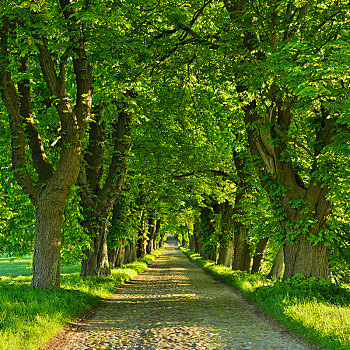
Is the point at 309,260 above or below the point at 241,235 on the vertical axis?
below

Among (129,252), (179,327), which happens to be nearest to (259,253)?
(129,252)

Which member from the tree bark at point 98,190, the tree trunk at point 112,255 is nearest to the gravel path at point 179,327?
the tree bark at point 98,190

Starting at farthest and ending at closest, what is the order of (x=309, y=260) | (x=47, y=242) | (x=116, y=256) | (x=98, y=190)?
(x=116, y=256) < (x=98, y=190) < (x=309, y=260) < (x=47, y=242)

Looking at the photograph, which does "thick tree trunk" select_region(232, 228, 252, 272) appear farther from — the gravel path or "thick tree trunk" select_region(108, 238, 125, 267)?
the gravel path

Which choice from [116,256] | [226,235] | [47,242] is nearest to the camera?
[47,242]

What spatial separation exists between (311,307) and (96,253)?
9.74m

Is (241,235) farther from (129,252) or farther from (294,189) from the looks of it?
(129,252)

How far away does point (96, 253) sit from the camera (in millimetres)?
16234

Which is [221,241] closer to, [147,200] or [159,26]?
[147,200]

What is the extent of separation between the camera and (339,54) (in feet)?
24.5

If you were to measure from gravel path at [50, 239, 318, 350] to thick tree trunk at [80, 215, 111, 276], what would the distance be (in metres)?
3.08

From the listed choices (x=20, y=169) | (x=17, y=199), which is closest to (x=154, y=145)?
(x=17, y=199)

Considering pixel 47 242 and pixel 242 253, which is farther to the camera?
pixel 242 253

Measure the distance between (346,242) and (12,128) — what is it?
495 inches
